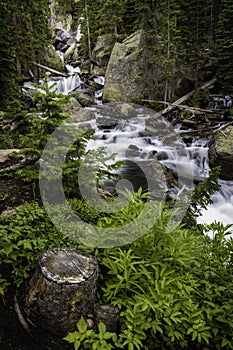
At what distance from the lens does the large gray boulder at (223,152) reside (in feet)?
32.1

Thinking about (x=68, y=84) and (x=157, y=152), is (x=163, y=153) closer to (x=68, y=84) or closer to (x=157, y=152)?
(x=157, y=152)

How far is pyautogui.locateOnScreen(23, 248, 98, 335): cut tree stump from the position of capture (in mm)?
2539

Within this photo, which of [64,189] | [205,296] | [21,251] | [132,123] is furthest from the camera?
[132,123]

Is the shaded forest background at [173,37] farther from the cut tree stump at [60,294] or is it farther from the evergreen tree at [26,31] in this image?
the cut tree stump at [60,294]

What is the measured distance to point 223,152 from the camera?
32.4 feet

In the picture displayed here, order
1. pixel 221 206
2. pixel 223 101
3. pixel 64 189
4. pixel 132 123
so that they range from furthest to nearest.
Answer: pixel 223 101 → pixel 132 123 → pixel 221 206 → pixel 64 189

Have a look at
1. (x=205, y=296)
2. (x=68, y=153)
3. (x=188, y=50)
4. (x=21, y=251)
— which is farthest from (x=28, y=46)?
(x=205, y=296)

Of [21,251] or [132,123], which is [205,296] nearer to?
[21,251]

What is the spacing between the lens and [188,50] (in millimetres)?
15812

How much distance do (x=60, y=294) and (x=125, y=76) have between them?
55.1ft

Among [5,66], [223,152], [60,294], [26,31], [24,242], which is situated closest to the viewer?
[60,294]

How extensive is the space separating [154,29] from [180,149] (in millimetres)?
7799

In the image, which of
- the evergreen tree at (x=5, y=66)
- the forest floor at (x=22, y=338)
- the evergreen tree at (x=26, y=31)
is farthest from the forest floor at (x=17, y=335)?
the evergreen tree at (x=26, y=31)

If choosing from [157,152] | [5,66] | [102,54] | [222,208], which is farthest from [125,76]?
[222,208]
